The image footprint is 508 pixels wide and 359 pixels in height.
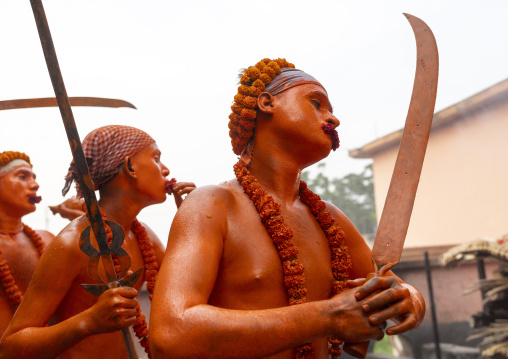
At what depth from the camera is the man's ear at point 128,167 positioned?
2.51 m

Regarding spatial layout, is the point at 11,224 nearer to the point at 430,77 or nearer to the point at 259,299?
the point at 259,299

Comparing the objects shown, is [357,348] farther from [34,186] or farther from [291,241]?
[34,186]

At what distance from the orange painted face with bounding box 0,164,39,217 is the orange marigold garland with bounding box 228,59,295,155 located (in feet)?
5.65

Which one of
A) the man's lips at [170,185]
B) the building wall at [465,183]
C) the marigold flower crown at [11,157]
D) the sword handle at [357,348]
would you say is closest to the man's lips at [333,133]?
the sword handle at [357,348]

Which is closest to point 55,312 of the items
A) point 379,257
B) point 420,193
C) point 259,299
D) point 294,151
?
point 259,299

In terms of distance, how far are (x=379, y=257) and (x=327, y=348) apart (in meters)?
0.46

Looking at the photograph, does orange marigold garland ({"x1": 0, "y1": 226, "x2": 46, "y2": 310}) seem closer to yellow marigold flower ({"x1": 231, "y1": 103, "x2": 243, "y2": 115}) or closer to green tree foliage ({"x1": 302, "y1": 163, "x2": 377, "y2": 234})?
yellow marigold flower ({"x1": 231, "y1": 103, "x2": 243, "y2": 115})

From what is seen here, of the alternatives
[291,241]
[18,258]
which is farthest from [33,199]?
[291,241]

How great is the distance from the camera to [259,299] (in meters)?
1.71

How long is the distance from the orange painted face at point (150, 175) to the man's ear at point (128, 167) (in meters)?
0.02

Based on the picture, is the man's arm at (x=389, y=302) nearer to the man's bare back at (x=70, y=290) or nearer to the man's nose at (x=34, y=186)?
the man's bare back at (x=70, y=290)

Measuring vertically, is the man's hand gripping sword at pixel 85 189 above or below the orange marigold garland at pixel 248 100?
below

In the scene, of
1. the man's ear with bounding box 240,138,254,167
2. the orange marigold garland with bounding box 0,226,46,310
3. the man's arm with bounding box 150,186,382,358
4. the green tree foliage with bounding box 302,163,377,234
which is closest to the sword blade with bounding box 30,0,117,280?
the man's arm with bounding box 150,186,382,358

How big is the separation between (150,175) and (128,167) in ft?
0.36
